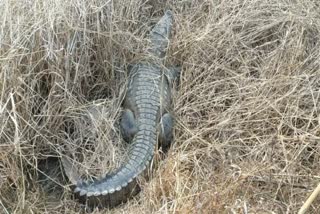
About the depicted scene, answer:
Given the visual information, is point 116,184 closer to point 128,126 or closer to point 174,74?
point 128,126

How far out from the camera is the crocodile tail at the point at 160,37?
4070 millimetres

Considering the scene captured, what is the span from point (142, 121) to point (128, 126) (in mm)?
90

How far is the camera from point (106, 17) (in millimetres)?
3830

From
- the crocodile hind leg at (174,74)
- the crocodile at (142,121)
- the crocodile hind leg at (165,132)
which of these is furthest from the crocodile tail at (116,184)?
the crocodile hind leg at (174,74)

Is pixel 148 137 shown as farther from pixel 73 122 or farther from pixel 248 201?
pixel 248 201

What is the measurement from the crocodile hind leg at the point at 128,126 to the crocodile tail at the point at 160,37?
0.50 m

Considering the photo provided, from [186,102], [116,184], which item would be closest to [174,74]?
[186,102]

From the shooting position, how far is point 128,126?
12.0ft

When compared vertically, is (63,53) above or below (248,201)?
above

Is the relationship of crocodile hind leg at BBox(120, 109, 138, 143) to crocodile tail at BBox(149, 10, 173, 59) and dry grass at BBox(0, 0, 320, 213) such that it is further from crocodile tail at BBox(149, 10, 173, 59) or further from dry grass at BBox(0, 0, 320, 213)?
crocodile tail at BBox(149, 10, 173, 59)

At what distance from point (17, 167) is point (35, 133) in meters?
0.24

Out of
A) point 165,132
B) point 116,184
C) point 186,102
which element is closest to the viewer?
point 116,184

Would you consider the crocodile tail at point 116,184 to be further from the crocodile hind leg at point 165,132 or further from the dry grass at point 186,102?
the crocodile hind leg at point 165,132

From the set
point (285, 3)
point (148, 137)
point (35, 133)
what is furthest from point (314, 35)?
point (35, 133)
